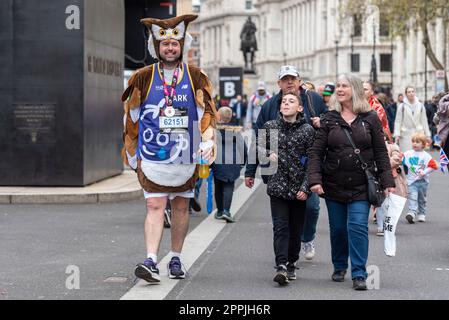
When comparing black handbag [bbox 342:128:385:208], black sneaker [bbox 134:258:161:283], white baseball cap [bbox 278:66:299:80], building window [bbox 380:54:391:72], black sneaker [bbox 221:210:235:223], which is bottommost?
black sneaker [bbox 221:210:235:223]

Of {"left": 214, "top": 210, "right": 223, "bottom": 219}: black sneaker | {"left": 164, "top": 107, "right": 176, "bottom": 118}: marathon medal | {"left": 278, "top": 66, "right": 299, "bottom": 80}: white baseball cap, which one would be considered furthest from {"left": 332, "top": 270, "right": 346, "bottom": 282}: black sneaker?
{"left": 214, "top": 210, "right": 223, "bottom": 219}: black sneaker

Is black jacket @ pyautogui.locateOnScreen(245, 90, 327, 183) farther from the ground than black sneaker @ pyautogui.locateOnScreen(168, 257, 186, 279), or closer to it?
farther from the ground

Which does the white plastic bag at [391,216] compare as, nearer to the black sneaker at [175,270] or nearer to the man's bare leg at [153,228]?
the black sneaker at [175,270]

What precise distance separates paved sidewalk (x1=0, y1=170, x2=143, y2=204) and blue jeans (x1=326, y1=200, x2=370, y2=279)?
7.43 m

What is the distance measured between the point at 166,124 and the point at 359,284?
1923 mm

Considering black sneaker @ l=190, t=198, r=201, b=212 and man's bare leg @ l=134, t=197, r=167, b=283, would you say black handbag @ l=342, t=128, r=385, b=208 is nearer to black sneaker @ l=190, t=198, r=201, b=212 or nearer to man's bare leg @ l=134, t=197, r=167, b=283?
man's bare leg @ l=134, t=197, r=167, b=283

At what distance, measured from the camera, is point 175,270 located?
9461 millimetres

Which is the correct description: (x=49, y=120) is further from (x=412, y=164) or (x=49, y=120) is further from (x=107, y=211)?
(x=412, y=164)

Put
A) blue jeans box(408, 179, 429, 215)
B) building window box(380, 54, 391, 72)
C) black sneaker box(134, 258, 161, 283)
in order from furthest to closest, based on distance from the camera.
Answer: building window box(380, 54, 391, 72) → blue jeans box(408, 179, 429, 215) → black sneaker box(134, 258, 161, 283)

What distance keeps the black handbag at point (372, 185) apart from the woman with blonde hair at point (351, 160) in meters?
0.02

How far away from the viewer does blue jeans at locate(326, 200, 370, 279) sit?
9.21 meters

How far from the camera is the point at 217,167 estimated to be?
602 inches

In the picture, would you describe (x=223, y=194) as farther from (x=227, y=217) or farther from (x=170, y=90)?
(x=170, y=90)
